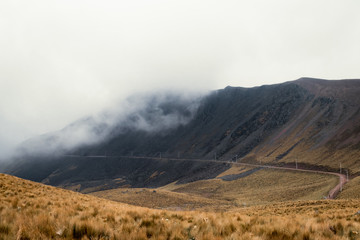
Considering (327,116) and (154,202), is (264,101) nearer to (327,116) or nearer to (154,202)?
(327,116)

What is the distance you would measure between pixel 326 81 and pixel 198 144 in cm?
9907

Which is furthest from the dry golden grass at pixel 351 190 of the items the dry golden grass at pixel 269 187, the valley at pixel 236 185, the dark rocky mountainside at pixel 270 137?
the dark rocky mountainside at pixel 270 137

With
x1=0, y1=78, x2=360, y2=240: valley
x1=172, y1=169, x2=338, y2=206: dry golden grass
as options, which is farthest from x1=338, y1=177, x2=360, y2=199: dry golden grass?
x1=172, y1=169, x2=338, y2=206: dry golden grass

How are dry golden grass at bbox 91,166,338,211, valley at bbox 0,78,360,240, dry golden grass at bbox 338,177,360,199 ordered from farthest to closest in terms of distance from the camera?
dry golden grass at bbox 91,166,338,211 → dry golden grass at bbox 338,177,360,199 → valley at bbox 0,78,360,240

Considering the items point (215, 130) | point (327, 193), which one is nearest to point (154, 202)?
point (327, 193)

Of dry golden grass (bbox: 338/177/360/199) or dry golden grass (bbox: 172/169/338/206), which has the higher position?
dry golden grass (bbox: 338/177/360/199)

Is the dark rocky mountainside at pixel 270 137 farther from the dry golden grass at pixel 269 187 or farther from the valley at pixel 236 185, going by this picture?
the dry golden grass at pixel 269 187

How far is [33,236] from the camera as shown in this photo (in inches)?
→ 175

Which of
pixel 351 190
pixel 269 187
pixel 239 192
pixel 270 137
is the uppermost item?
pixel 270 137

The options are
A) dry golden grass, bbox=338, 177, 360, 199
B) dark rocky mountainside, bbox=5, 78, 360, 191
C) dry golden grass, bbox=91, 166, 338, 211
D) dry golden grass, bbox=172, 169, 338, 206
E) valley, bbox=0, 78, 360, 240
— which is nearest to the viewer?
valley, bbox=0, 78, 360, 240

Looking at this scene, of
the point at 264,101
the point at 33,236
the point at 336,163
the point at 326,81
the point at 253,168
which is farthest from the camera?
the point at 264,101

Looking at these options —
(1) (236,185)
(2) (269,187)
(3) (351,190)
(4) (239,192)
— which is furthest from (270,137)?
(3) (351,190)

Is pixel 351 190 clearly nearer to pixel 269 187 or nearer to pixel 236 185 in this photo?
pixel 269 187

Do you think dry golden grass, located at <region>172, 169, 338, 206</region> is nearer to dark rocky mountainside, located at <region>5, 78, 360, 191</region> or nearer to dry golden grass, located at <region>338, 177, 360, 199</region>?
dry golden grass, located at <region>338, 177, 360, 199</region>
